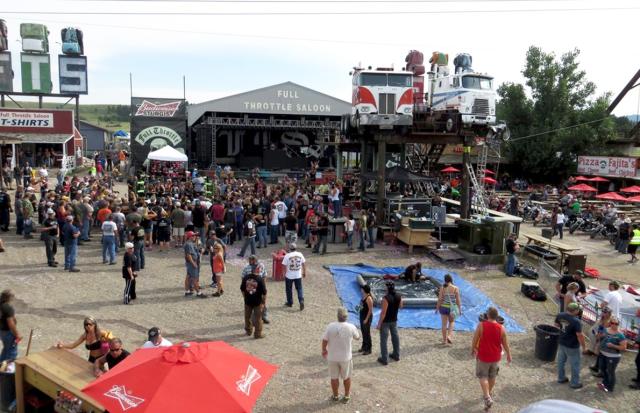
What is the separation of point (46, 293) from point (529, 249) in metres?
14.3

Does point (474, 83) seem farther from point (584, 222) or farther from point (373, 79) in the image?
point (584, 222)

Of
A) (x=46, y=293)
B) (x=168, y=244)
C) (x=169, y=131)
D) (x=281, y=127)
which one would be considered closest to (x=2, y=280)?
(x=46, y=293)

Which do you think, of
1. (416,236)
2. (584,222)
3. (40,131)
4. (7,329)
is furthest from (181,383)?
(40,131)

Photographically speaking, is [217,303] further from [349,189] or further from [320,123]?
[320,123]

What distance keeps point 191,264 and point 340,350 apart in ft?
17.6

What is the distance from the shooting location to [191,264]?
459 inches

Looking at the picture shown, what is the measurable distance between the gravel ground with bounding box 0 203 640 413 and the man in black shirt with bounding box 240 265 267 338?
27 cm

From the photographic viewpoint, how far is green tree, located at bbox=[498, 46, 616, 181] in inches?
1576

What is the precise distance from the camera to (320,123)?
41625mm

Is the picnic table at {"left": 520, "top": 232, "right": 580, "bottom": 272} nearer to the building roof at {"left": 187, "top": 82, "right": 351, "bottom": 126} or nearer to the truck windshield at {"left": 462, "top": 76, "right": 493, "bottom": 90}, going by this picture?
the truck windshield at {"left": 462, "top": 76, "right": 493, "bottom": 90}

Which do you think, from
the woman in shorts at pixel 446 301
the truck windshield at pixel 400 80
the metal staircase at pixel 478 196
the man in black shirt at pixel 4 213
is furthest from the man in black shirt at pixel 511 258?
the man in black shirt at pixel 4 213

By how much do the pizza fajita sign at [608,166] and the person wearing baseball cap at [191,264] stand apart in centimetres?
3101

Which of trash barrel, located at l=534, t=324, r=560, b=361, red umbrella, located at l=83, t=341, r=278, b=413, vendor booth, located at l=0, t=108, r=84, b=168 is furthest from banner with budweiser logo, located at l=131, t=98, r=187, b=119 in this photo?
red umbrella, located at l=83, t=341, r=278, b=413

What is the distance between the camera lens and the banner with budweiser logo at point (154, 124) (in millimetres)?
37250
